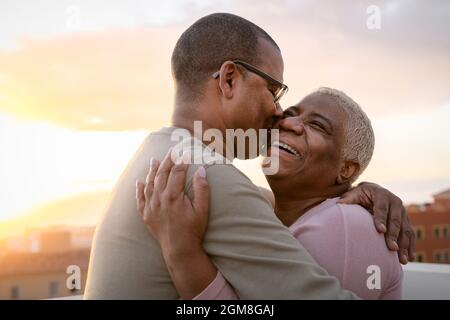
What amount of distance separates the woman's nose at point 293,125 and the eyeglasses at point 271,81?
0.11 metres

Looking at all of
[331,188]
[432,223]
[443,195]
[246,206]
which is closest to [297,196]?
[331,188]

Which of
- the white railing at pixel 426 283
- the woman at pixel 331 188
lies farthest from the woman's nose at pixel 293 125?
the white railing at pixel 426 283

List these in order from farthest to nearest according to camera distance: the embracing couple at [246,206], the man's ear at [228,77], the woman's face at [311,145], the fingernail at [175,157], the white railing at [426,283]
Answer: the white railing at [426,283] < the woman's face at [311,145] < the man's ear at [228,77] < the fingernail at [175,157] < the embracing couple at [246,206]

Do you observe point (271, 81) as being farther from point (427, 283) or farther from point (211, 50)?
point (427, 283)

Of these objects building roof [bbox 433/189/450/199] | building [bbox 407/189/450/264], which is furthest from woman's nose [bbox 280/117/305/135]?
building roof [bbox 433/189/450/199]

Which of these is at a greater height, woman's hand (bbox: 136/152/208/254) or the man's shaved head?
the man's shaved head

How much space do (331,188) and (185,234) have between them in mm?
A: 1113

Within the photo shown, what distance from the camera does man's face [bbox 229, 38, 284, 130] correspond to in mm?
2236

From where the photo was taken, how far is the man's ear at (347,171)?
2.50m

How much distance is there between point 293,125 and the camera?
2455 mm

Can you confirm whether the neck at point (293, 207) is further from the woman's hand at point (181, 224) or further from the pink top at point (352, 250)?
the woman's hand at point (181, 224)

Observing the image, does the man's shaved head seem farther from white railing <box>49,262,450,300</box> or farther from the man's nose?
white railing <box>49,262,450,300</box>

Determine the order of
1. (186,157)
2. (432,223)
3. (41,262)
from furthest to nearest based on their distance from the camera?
(432,223) < (41,262) < (186,157)
